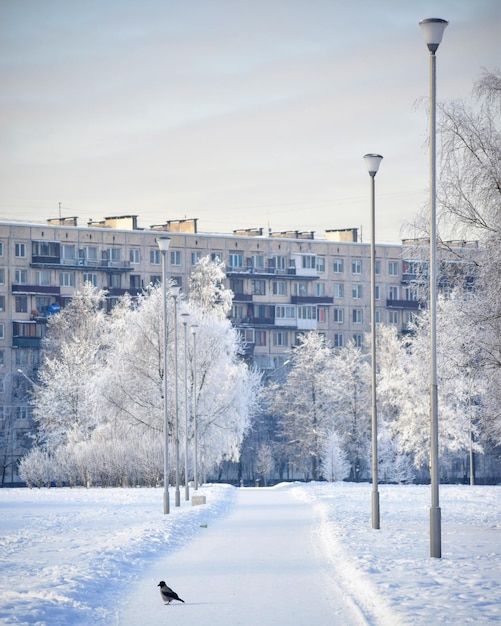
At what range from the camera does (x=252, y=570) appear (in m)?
Answer: 17.4

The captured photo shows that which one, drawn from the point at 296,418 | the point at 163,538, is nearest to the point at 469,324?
the point at 163,538

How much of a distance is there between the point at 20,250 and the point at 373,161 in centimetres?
7867

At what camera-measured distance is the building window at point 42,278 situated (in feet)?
333

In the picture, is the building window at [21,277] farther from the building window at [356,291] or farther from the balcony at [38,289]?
the building window at [356,291]

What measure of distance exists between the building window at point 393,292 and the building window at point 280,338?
12307 millimetres

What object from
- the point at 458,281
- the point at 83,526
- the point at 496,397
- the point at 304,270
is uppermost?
the point at 304,270

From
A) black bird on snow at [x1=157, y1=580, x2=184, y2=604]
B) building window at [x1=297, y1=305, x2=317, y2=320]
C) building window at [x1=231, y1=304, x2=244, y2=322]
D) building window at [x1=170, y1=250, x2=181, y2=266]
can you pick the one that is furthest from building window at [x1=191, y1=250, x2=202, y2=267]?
black bird on snow at [x1=157, y1=580, x2=184, y2=604]

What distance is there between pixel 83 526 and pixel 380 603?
54.4 ft

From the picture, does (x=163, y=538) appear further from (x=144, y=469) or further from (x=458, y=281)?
(x=144, y=469)

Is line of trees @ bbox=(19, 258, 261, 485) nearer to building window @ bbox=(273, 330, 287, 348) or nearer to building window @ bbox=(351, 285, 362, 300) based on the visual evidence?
building window @ bbox=(273, 330, 287, 348)

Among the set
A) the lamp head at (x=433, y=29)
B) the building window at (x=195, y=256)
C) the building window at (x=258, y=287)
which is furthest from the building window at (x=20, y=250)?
the lamp head at (x=433, y=29)

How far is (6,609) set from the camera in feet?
42.9

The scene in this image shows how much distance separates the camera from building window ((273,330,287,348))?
110000mm

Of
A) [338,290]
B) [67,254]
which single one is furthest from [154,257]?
[338,290]
